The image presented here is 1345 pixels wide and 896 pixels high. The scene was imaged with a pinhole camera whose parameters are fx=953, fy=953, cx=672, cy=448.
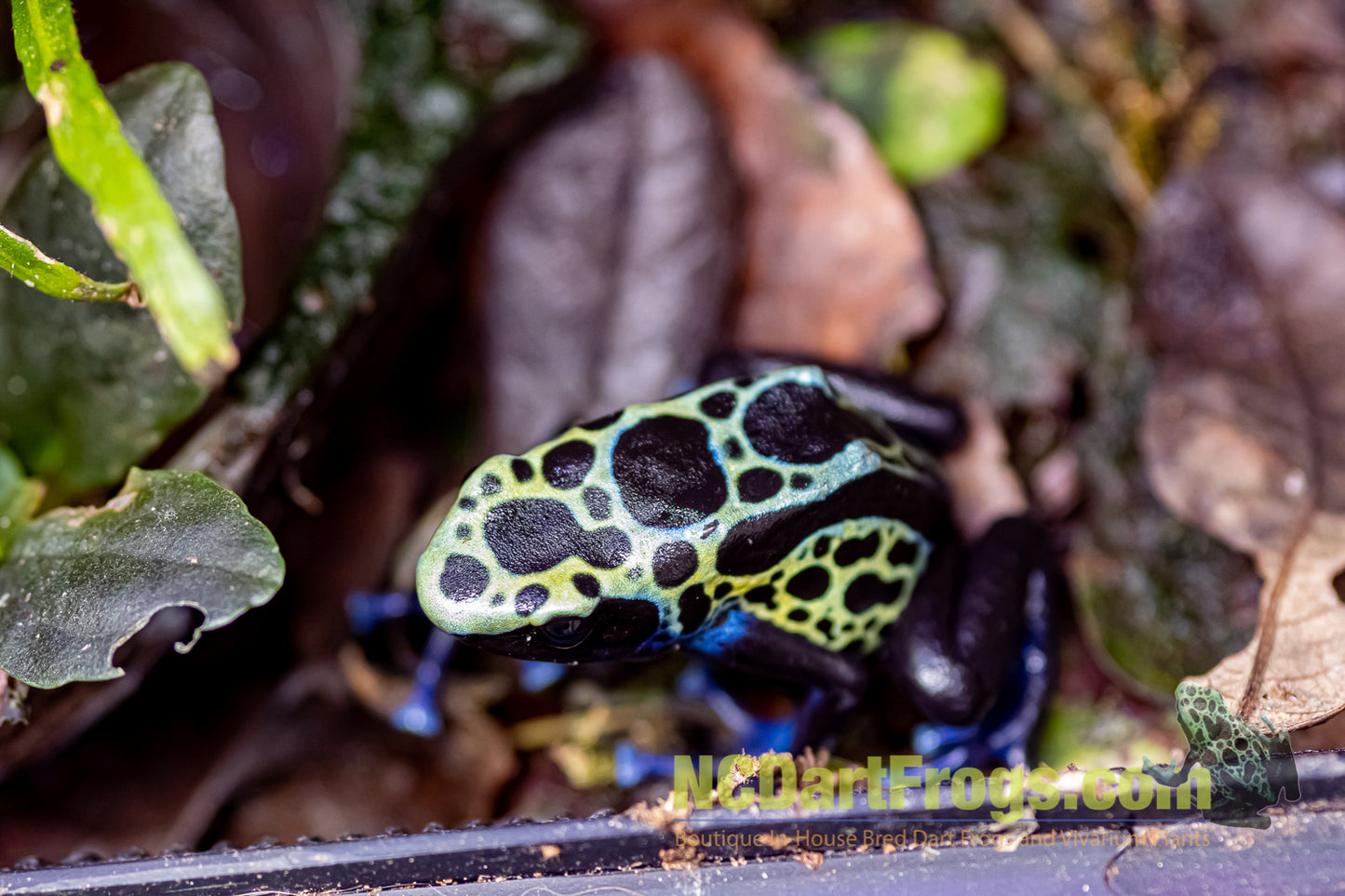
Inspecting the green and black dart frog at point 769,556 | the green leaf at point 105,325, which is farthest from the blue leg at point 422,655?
the green leaf at point 105,325

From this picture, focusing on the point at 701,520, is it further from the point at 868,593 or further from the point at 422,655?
the point at 422,655

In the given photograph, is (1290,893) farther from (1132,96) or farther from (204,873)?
(1132,96)

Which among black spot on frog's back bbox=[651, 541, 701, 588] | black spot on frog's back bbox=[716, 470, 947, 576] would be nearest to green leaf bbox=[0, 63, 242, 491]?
black spot on frog's back bbox=[651, 541, 701, 588]

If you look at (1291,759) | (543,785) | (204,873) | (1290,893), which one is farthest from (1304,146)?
(204,873)

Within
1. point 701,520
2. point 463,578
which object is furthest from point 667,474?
point 463,578

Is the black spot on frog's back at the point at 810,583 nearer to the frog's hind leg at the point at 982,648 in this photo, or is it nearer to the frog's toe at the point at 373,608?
the frog's hind leg at the point at 982,648

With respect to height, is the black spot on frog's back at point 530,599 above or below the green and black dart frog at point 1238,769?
below
